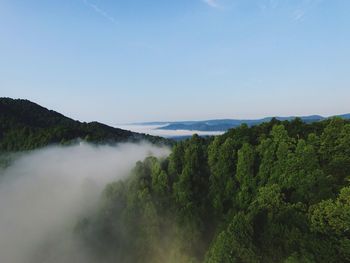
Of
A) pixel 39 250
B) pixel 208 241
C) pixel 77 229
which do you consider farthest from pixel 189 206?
pixel 39 250

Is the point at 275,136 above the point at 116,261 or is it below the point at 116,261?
above

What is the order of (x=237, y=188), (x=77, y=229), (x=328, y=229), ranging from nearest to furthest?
(x=328, y=229) < (x=237, y=188) < (x=77, y=229)

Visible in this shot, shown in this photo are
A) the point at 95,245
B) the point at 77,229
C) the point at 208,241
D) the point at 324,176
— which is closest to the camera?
the point at 324,176

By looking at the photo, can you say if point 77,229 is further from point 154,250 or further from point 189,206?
point 189,206

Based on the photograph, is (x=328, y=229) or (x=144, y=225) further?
(x=144, y=225)

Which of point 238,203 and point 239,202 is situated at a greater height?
point 239,202

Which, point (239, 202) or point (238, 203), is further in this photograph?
point (238, 203)

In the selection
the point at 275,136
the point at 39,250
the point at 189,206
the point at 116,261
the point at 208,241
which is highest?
the point at 275,136
